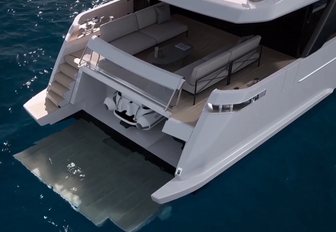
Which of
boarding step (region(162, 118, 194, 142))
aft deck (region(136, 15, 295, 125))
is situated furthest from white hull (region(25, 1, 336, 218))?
aft deck (region(136, 15, 295, 125))

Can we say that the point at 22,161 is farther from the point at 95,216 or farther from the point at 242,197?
the point at 242,197

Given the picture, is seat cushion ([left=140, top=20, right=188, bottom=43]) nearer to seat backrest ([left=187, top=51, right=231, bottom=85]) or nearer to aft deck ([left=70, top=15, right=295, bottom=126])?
aft deck ([left=70, top=15, right=295, bottom=126])

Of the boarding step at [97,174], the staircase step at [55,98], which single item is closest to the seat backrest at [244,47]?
the boarding step at [97,174]

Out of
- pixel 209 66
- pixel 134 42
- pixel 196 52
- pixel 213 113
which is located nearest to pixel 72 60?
pixel 134 42

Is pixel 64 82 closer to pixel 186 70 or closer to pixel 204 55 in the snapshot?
pixel 186 70

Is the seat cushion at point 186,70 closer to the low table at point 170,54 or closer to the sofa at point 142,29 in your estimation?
the low table at point 170,54

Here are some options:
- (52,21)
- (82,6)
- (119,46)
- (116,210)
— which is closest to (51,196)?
(116,210)
